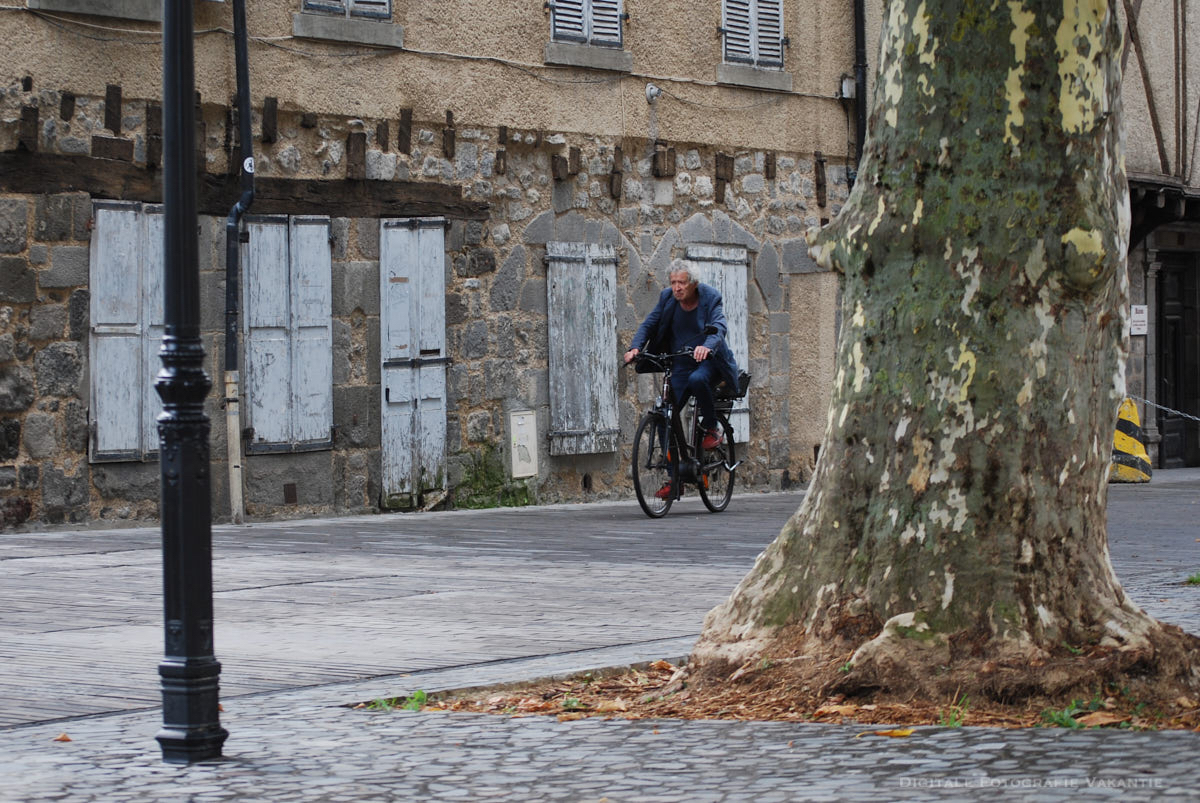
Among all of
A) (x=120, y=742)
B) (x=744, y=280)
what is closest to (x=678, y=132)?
(x=744, y=280)

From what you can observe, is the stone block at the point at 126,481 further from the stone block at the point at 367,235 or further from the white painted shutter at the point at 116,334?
the stone block at the point at 367,235

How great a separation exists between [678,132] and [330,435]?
15.2 ft

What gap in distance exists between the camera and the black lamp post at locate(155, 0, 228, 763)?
4.54m

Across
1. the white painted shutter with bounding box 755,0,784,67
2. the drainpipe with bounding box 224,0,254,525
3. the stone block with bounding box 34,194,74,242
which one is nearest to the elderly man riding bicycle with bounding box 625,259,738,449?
the drainpipe with bounding box 224,0,254,525

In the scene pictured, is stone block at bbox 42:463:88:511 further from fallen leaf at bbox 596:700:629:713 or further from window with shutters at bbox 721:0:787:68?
fallen leaf at bbox 596:700:629:713

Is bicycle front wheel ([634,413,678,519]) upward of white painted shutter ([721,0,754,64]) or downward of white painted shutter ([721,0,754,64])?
downward

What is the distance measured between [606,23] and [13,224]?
5670 millimetres

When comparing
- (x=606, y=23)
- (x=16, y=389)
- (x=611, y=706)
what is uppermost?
(x=606, y=23)

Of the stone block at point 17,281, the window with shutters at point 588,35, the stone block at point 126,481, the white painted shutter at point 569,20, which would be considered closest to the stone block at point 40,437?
the stone block at point 126,481

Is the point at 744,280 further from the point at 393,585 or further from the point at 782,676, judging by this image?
the point at 782,676

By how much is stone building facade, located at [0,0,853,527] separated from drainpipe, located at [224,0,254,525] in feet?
0.38

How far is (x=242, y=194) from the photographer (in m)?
13.2

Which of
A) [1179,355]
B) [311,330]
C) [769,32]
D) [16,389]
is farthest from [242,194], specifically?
[1179,355]

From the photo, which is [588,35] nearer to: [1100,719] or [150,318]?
[150,318]
